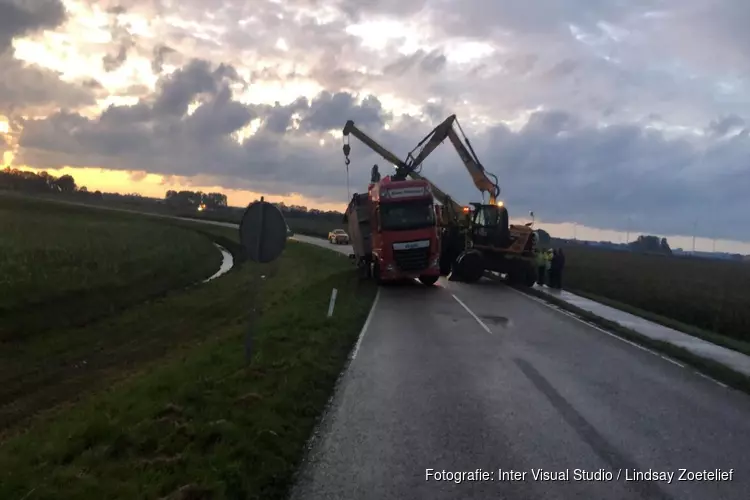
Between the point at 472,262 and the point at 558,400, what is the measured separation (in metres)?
22.6

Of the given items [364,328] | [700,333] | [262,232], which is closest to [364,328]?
[364,328]

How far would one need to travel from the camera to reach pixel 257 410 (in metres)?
8.73

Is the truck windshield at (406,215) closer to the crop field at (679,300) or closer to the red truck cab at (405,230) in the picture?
the red truck cab at (405,230)

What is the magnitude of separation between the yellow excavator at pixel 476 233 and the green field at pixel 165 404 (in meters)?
11.2

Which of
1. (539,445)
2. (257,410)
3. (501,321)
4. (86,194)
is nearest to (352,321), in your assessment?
(501,321)

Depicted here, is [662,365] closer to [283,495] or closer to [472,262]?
[283,495]

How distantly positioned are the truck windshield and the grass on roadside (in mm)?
12784

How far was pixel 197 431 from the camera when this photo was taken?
7.80 meters

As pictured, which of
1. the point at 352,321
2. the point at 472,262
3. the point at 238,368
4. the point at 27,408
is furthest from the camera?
the point at 472,262

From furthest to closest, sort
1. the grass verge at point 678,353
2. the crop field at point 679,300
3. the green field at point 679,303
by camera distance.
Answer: the crop field at point 679,300
the green field at point 679,303
the grass verge at point 678,353

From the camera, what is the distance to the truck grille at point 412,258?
95.0 feet

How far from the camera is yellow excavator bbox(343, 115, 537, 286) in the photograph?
32750mm

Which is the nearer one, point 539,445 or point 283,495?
point 283,495

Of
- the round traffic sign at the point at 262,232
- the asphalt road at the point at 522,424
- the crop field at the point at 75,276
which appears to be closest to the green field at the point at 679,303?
the asphalt road at the point at 522,424
